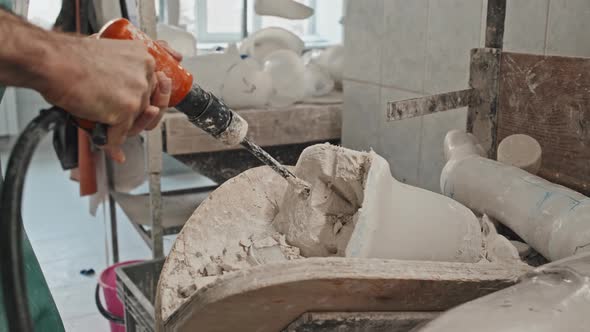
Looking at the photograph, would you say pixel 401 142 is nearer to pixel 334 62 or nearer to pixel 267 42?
pixel 334 62

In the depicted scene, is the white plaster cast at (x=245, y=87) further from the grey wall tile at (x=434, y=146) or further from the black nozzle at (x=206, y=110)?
the black nozzle at (x=206, y=110)

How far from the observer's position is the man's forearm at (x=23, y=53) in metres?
0.60

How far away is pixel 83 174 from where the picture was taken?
229 centimetres

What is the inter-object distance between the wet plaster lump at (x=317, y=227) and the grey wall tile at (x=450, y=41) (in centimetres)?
77

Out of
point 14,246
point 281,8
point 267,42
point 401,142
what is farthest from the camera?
point 267,42

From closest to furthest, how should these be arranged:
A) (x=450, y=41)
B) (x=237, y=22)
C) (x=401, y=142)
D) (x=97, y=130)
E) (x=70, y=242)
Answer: (x=97, y=130) < (x=450, y=41) < (x=401, y=142) < (x=70, y=242) < (x=237, y=22)

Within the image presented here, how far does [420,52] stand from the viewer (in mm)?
1782

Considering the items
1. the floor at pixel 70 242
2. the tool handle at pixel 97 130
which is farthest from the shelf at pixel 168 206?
the tool handle at pixel 97 130

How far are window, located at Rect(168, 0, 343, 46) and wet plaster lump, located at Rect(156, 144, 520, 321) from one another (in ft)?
12.2

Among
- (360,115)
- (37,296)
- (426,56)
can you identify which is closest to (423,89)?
(426,56)

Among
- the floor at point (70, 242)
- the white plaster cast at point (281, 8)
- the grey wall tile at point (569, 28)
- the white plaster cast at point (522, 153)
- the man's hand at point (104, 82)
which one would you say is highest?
the white plaster cast at point (281, 8)

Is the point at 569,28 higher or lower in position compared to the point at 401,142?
higher

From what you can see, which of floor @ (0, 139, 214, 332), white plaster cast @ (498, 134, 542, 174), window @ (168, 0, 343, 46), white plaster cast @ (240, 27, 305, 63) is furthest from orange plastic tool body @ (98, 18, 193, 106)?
window @ (168, 0, 343, 46)

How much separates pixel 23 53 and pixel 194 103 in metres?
0.30
